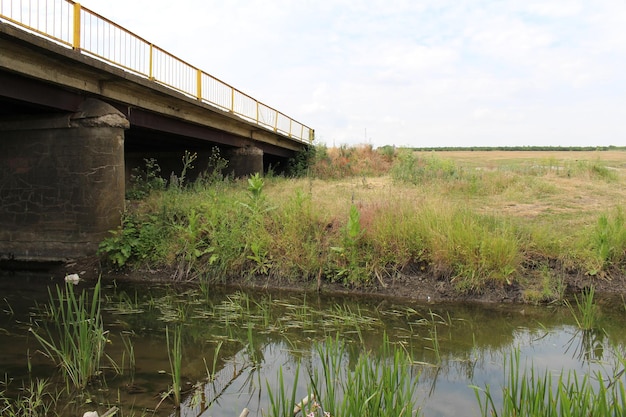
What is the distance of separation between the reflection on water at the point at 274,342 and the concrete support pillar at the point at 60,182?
6.20 feet

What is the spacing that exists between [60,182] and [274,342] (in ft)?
22.2

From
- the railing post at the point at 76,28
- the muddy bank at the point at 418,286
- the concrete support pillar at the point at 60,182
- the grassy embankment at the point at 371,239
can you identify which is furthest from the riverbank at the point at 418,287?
the railing post at the point at 76,28

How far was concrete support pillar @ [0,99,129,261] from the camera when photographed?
9.66m

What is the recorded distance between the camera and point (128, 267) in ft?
30.9

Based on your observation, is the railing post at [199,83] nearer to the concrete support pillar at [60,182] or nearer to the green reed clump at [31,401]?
the concrete support pillar at [60,182]

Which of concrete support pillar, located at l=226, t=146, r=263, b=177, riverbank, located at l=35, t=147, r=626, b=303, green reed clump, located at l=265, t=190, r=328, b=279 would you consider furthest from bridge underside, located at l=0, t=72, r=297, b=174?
green reed clump, located at l=265, t=190, r=328, b=279

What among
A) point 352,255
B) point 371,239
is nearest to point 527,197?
point 371,239

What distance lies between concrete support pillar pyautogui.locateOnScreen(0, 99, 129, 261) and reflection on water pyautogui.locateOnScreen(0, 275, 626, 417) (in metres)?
1.89

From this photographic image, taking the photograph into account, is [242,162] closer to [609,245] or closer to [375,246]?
[375,246]

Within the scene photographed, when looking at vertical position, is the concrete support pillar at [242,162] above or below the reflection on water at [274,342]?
above

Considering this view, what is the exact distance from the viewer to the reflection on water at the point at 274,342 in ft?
13.2

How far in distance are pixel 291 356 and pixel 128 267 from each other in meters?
5.64

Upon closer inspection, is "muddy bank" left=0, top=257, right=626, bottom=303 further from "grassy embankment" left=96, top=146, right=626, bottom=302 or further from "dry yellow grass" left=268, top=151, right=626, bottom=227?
"dry yellow grass" left=268, top=151, right=626, bottom=227

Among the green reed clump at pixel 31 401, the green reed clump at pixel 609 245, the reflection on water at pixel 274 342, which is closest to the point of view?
the green reed clump at pixel 31 401
